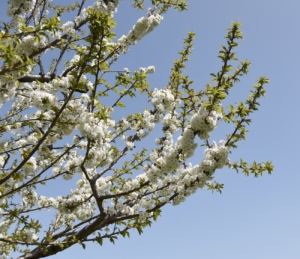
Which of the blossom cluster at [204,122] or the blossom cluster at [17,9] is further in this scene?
the blossom cluster at [17,9]

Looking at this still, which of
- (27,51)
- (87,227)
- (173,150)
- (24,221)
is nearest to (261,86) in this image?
(173,150)

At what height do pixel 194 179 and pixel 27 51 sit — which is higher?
pixel 27 51

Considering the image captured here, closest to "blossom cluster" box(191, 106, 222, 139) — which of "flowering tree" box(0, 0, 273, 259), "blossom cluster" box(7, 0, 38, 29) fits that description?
"flowering tree" box(0, 0, 273, 259)

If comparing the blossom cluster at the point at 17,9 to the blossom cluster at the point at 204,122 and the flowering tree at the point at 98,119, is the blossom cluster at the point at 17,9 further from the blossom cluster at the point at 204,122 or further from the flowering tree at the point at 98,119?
the blossom cluster at the point at 204,122

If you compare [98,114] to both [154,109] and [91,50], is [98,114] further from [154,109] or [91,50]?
[154,109]

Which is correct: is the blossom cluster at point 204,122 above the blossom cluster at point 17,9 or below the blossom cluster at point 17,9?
below

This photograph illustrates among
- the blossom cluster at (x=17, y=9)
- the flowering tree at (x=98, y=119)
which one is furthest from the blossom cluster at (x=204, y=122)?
the blossom cluster at (x=17, y=9)

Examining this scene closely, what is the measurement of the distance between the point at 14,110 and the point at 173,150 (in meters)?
4.97

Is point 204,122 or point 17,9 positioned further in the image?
point 17,9

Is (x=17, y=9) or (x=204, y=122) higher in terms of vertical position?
(x=17, y=9)

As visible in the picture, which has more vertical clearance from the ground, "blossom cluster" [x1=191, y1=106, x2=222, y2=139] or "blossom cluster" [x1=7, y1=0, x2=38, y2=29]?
"blossom cluster" [x1=7, y1=0, x2=38, y2=29]

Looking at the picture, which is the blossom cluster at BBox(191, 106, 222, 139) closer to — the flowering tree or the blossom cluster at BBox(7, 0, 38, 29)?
the flowering tree

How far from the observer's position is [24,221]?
19.6 feet

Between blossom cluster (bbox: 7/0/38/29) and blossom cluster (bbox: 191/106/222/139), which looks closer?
blossom cluster (bbox: 191/106/222/139)
